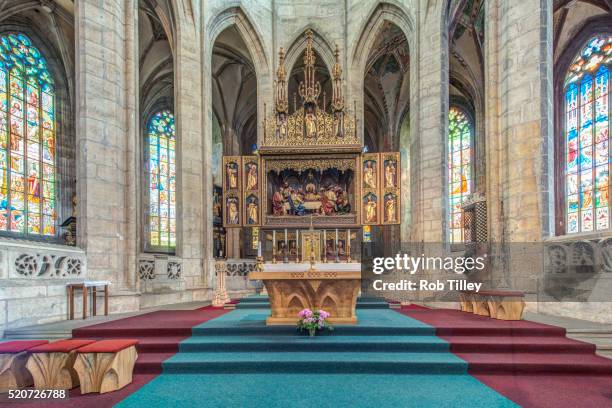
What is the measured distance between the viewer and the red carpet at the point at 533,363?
4094 mm

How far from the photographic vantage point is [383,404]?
389cm

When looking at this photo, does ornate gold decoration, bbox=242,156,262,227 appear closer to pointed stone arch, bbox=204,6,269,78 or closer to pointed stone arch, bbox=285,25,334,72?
pointed stone arch, bbox=204,6,269,78

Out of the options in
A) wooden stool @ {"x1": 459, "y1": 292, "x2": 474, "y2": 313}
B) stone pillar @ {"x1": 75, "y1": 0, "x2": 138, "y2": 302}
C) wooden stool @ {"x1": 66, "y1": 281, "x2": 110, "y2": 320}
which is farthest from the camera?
wooden stool @ {"x1": 459, "y1": 292, "x2": 474, "y2": 313}

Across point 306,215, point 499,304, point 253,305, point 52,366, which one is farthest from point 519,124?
point 52,366

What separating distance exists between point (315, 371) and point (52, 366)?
304 cm

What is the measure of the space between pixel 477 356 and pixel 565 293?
3.02 meters

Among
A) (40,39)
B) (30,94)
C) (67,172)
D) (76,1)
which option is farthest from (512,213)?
(40,39)

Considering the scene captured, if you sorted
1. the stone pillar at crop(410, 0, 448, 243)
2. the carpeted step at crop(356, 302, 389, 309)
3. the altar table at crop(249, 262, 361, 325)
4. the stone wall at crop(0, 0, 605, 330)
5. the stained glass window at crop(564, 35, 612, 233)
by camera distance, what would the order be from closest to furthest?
the altar table at crop(249, 262, 361, 325) → the stone wall at crop(0, 0, 605, 330) → the carpeted step at crop(356, 302, 389, 309) → the stone pillar at crop(410, 0, 448, 243) → the stained glass window at crop(564, 35, 612, 233)

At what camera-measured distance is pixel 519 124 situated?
8.02m

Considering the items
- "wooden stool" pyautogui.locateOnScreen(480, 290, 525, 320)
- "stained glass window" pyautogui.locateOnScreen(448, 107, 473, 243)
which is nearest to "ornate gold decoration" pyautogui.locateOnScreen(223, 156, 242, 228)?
"wooden stool" pyautogui.locateOnScreen(480, 290, 525, 320)

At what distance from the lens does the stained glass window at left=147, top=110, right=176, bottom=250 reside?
1961cm

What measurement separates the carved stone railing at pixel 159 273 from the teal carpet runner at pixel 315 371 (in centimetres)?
391

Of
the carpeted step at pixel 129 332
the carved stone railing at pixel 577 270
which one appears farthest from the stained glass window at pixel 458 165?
the carpeted step at pixel 129 332

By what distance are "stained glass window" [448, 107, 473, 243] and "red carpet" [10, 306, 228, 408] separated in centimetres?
1523
